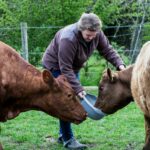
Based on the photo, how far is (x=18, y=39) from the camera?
15.0 metres

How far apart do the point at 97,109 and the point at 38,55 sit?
22.1 ft

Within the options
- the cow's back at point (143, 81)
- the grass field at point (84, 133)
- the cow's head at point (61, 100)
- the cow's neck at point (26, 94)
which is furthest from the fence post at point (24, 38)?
the cow's neck at point (26, 94)

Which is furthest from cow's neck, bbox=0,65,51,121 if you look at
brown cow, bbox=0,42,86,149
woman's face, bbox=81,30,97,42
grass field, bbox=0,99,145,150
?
grass field, bbox=0,99,145,150

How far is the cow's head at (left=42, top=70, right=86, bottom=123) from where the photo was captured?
21.6ft

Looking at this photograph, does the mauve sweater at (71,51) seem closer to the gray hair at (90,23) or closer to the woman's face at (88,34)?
the woman's face at (88,34)

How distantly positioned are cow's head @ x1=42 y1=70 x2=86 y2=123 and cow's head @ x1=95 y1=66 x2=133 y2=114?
1.60 metres

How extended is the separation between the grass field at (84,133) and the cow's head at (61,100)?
157cm

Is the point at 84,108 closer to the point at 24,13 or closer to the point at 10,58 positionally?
the point at 10,58

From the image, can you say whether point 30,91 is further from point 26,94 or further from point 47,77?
point 47,77

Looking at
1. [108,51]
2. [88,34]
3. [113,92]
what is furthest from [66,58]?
[113,92]

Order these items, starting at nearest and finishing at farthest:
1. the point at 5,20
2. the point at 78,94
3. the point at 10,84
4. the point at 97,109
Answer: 1. the point at 10,84
2. the point at 78,94
3. the point at 97,109
4. the point at 5,20

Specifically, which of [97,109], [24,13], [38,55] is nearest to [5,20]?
[24,13]

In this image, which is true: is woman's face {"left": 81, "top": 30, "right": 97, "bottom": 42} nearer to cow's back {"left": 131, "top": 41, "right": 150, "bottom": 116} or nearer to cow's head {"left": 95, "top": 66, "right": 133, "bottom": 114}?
cow's back {"left": 131, "top": 41, "right": 150, "bottom": 116}

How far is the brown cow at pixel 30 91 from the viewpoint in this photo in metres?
6.30
